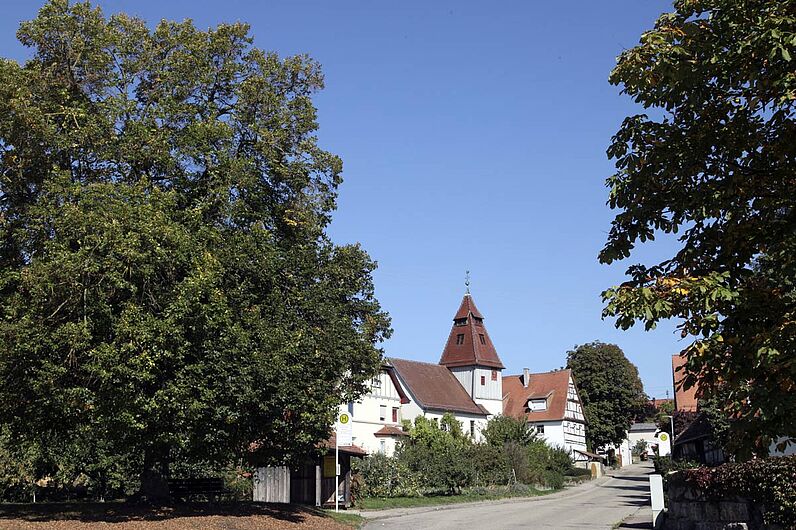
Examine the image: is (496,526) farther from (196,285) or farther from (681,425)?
(681,425)

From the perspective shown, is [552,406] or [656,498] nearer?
[656,498]

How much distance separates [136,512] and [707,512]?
575 inches

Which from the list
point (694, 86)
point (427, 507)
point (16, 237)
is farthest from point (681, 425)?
point (694, 86)

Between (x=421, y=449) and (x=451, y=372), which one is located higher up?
(x=451, y=372)

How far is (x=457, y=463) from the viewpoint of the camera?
41.1 m

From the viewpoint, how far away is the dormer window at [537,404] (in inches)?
3054

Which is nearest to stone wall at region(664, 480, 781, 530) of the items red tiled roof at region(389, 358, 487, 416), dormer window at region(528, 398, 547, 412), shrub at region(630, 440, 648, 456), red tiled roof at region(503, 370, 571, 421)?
red tiled roof at region(389, 358, 487, 416)

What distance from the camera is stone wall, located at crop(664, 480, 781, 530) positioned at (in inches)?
587

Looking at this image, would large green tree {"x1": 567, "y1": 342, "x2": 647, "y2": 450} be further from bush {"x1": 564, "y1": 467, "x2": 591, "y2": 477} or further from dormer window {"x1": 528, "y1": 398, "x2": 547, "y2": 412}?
bush {"x1": 564, "y1": 467, "x2": 591, "y2": 477}

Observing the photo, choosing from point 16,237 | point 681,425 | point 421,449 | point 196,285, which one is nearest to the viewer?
point 196,285

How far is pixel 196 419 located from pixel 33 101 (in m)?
9.80

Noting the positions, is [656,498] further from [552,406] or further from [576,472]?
[552,406]

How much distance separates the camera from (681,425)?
154 ft

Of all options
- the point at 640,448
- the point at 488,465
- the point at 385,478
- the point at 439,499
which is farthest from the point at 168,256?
the point at 640,448
